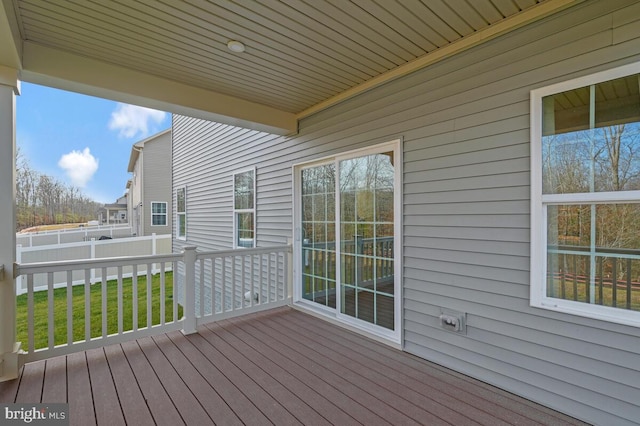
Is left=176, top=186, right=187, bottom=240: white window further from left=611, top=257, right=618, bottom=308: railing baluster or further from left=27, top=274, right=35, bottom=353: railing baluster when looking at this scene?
left=611, top=257, right=618, bottom=308: railing baluster

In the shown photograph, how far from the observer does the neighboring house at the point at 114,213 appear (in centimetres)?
2453

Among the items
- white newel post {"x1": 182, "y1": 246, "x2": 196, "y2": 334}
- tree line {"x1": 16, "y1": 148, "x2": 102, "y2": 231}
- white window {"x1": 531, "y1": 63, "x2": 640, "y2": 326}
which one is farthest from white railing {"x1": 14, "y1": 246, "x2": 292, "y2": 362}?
tree line {"x1": 16, "y1": 148, "x2": 102, "y2": 231}

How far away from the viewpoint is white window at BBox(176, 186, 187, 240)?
8.40m

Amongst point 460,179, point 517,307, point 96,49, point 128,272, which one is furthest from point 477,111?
point 128,272

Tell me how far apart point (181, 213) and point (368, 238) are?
23.2 feet

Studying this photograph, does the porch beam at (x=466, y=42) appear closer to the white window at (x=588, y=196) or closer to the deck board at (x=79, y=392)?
the white window at (x=588, y=196)

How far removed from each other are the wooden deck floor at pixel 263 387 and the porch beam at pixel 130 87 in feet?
8.19

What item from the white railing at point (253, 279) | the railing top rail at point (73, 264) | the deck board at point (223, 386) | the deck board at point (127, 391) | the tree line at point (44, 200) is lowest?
the deck board at point (223, 386)

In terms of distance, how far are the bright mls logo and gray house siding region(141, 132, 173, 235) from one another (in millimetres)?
12542

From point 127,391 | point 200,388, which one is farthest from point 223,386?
point 127,391

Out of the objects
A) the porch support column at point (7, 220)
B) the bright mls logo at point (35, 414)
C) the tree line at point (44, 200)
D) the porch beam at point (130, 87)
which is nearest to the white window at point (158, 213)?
the tree line at point (44, 200)

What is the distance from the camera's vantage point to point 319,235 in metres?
4.08

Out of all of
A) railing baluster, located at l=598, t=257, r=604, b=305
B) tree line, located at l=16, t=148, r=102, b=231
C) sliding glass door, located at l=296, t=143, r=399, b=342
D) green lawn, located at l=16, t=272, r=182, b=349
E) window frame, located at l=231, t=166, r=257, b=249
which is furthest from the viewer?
tree line, located at l=16, t=148, r=102, b=231

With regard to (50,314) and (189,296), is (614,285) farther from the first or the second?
(50,314)
